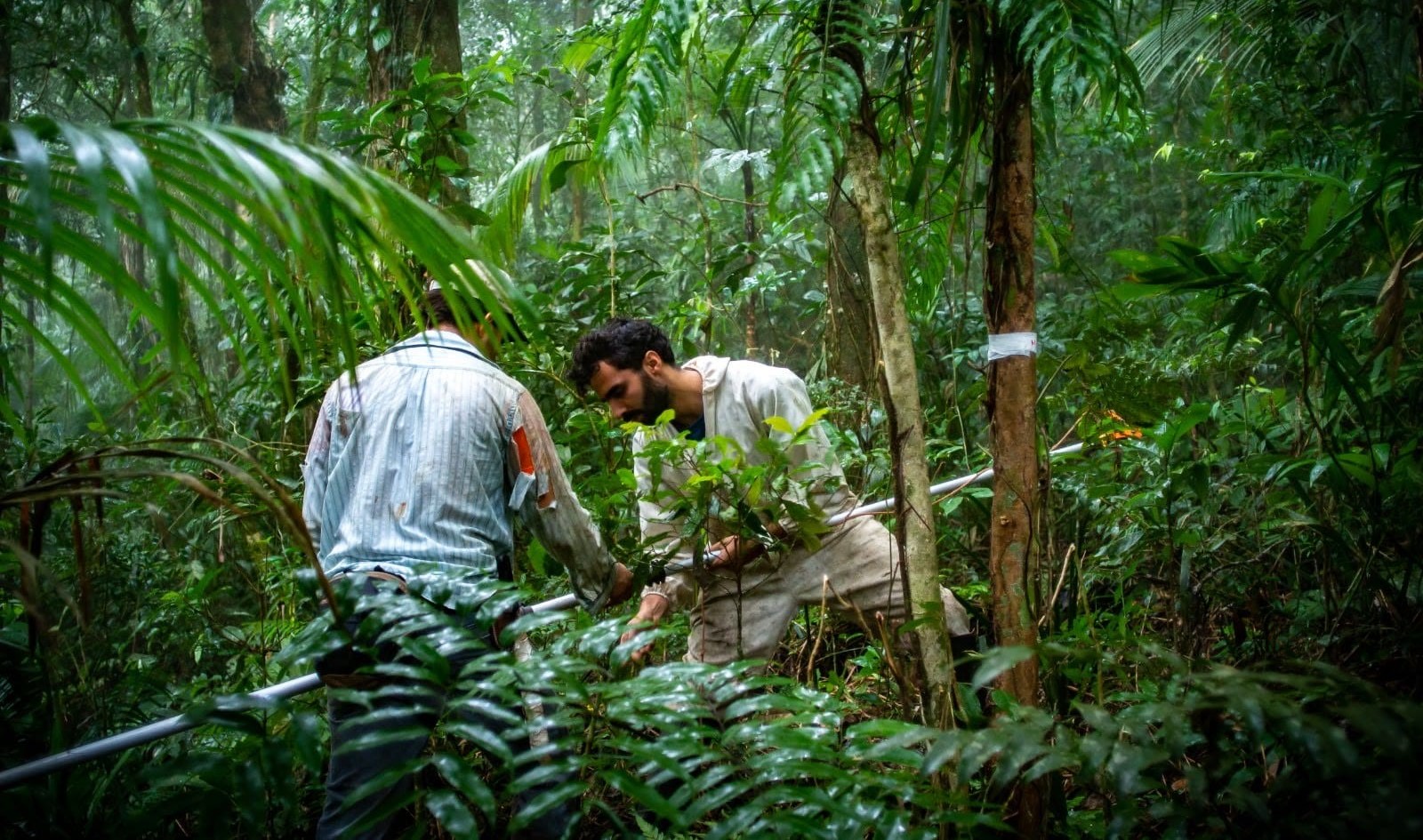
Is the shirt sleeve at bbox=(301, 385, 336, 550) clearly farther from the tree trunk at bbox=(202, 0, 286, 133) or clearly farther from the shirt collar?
the tree trunk at bbox=(202, 0, 286, 133)

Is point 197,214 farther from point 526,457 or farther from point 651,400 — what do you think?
point 651,400

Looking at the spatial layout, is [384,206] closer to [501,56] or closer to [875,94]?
[875,94]

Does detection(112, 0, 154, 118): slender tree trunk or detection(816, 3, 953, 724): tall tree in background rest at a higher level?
detection(112, 0, 154, 118): slender tree trunk

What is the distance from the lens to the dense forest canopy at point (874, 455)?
1357 mm

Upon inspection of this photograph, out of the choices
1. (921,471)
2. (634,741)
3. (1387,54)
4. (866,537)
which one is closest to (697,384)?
(866,537)

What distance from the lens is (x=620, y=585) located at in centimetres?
294

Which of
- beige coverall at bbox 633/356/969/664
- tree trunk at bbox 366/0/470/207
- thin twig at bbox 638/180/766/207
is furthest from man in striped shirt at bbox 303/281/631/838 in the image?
tree trunk at bbox 366/0/470/207

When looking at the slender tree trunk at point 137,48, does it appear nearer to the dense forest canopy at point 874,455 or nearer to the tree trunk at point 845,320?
the dense forest canopy at point 874,455

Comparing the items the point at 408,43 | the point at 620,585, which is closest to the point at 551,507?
the point at 620,585

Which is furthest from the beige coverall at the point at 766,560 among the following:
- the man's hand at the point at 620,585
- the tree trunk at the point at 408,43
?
the tree trunk at the point at 408,43

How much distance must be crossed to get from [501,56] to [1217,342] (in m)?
2.99

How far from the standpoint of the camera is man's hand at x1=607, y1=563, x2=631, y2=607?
2.93 metres

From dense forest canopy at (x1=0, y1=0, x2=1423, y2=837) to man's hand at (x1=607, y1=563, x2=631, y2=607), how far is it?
0.33 feet

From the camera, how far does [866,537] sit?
354cm
